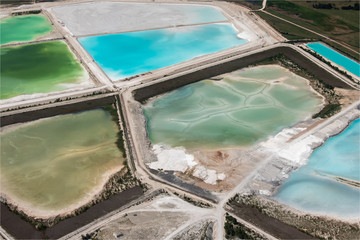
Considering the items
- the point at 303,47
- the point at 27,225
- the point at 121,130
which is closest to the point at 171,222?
the point at 27,225

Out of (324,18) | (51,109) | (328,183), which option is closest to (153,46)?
(51,109)

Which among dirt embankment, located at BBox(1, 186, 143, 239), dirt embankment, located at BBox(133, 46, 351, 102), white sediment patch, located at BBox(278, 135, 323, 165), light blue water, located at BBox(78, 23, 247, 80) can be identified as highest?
light blue water, located at BBox(78, 23, 247, 80)

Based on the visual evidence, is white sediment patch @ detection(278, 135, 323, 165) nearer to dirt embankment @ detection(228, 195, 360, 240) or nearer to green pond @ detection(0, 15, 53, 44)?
dirt embankment @ detection(228, 195, 360, 240)

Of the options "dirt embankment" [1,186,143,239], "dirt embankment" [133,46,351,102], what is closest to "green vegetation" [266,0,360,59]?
"dirt embankment" [133,46,351,102]

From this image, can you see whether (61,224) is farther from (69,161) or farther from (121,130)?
(121,130)

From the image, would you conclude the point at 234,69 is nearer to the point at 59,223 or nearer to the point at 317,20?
the point at 317,20

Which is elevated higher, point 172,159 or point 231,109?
point 231,109
